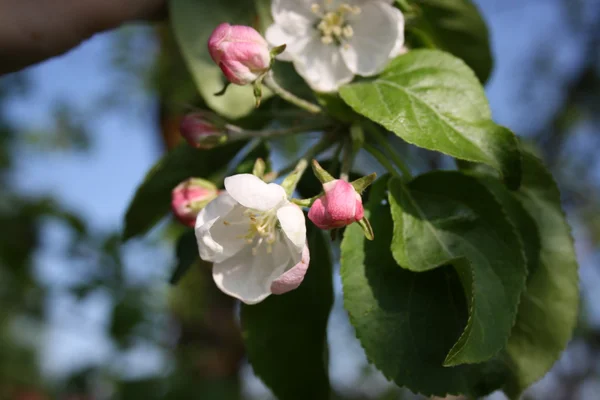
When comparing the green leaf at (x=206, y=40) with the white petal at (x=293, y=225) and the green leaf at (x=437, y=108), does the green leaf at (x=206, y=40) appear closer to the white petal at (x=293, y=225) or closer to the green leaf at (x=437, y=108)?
the green leaf at (x=437, y=108)

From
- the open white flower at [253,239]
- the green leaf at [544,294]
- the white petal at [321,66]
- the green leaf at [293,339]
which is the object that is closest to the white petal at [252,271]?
the open white flower at [253,239]

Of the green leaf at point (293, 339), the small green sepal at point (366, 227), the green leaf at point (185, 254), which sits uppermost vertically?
the small green sepal at point (366, 227)

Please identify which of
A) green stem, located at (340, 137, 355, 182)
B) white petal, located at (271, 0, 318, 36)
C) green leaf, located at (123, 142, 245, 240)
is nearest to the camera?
green stem, located at (340, 137, 355, 182)

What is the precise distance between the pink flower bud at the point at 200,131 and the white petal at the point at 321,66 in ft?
0.47

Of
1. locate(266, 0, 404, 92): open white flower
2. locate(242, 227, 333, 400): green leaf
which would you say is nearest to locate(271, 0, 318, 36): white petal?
locate(266, 0, 404, 92): open white flower

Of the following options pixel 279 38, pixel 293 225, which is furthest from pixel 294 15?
pixel 293 225

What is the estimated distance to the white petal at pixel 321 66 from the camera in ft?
2.71

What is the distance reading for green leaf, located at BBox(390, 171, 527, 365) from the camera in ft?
2.08

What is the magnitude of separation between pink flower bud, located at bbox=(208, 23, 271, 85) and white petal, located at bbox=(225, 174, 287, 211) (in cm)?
14

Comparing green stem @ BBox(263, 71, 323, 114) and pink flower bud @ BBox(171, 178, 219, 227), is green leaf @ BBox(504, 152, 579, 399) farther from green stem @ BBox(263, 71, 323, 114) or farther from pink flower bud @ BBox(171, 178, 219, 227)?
pink flower bud @ BBox(171, 178, 219, 227)

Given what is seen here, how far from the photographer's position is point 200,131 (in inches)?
32.0

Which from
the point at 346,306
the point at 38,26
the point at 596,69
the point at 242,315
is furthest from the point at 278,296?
the point at 596,69

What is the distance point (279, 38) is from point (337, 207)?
32cm

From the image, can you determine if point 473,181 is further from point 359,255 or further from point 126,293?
point 126,293
